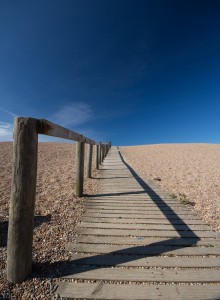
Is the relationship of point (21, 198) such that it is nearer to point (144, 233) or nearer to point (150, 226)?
point (144, 233)

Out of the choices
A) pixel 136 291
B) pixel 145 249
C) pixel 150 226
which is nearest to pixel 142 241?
pixel 145 249

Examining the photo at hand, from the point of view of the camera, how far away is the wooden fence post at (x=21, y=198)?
194 cm

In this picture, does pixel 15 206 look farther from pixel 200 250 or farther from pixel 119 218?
pixel 200 250

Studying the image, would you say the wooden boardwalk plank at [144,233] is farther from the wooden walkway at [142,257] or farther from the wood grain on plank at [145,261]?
the wood grain on plank at [145,261]

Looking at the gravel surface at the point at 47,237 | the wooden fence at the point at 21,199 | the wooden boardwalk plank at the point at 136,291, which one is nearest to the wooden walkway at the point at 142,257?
the wooden boardwalk plank at the point at 136,291

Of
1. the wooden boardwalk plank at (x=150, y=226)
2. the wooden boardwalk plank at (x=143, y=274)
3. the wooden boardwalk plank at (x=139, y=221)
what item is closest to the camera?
the wooden boardwalk plank at (x=143, y=274)

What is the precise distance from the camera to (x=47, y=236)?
2.95 meters

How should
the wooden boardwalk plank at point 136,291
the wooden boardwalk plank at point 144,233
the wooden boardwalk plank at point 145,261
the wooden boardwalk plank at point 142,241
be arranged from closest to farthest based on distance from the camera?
the wooden boardwalk plank at point 136,291 → the wooden boardwalk plank at point 145,261 → the wooden boardwalk plank at point 142,241 → the wooden boardwalk plank at point 144,233

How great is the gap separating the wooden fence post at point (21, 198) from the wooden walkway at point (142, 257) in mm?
502

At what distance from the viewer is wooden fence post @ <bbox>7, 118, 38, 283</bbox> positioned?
1938mm

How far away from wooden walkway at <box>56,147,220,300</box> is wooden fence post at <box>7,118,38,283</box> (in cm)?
50

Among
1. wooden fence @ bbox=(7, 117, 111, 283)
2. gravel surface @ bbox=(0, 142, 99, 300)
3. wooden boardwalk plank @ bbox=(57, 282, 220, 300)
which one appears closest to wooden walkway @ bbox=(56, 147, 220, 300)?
wooden boardwalk plank @ bbox=(57, 282, 220, 300)

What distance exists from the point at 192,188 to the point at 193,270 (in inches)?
188

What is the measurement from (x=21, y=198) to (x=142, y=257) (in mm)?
1711
